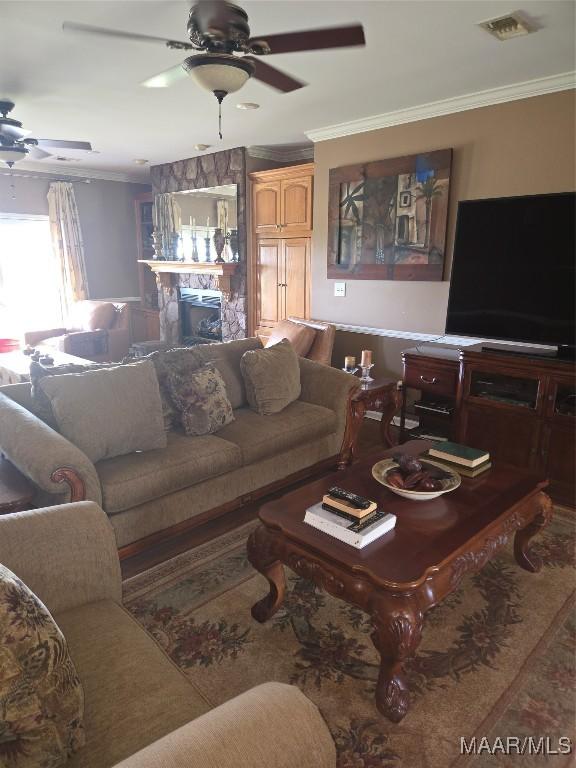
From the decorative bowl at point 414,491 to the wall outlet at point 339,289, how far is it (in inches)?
105

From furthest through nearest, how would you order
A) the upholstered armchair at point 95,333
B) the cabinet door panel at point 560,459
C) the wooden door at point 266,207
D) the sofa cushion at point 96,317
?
the sofa cushion at point 96,317 < the upholstered armchair at point 95,333 < the wooden door at point 266,207 < the cabinet door panel at point 560,459

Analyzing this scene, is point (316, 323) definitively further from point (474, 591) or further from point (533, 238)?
Result: point (474, 591)

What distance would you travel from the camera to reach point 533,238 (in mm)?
3164

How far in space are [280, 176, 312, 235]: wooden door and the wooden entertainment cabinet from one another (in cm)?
195

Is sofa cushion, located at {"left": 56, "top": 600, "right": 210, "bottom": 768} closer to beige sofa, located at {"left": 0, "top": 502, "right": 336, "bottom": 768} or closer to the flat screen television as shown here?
beige sofa, located at {"left": 0, "top": 502, "right": 336, "bottom": 768}

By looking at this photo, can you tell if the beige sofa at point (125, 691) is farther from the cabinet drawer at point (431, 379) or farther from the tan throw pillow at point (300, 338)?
the tan throw pillow at point (300, 338)

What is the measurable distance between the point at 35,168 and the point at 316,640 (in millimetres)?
6826

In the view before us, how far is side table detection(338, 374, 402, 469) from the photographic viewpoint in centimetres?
339

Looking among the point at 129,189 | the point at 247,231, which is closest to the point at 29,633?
the point at 247,231

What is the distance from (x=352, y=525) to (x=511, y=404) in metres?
1.94

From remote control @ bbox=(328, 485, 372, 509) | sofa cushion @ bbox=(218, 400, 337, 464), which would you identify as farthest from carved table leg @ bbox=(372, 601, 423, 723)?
sofa cushion @ bbox=(218, 400, 337, 464)

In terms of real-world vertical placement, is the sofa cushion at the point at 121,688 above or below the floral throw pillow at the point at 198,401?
below

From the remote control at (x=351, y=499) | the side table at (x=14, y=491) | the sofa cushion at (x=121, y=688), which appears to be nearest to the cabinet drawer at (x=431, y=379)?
the remote control at (x=351, y=499)

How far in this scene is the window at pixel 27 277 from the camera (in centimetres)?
661
